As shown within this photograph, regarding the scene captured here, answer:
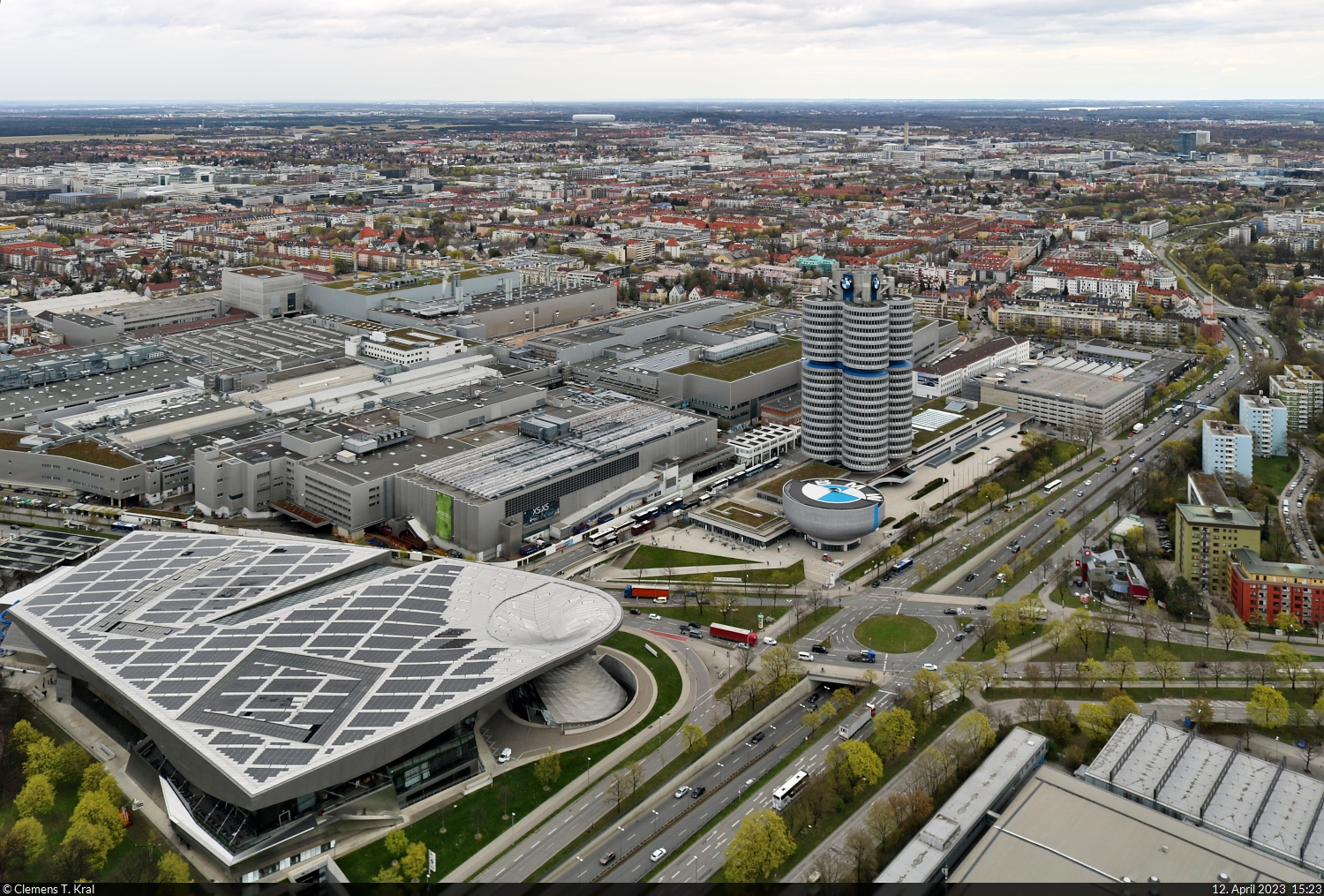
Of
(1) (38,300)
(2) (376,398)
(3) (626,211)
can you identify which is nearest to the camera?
(2) (376,398)

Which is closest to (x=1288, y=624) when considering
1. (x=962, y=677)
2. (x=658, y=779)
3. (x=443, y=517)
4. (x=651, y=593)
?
(x=962, y=677)

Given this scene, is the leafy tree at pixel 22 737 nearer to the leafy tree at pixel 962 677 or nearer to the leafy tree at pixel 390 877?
the leafy tree at pixel 390 877

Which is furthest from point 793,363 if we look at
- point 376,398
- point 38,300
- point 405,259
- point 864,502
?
point 38,300

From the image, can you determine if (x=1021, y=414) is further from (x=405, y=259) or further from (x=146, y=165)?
(x=146, y=165)

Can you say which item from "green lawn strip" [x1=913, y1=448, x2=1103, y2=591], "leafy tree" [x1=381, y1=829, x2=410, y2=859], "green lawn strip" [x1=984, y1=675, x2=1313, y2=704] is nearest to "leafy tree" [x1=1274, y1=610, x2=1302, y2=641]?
"green lawn strip" [x1=984, y1=675, x2=1313, y2=704]

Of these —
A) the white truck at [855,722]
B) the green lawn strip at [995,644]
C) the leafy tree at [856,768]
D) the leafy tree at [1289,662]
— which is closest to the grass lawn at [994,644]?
the green lawn strip at [995,644]
